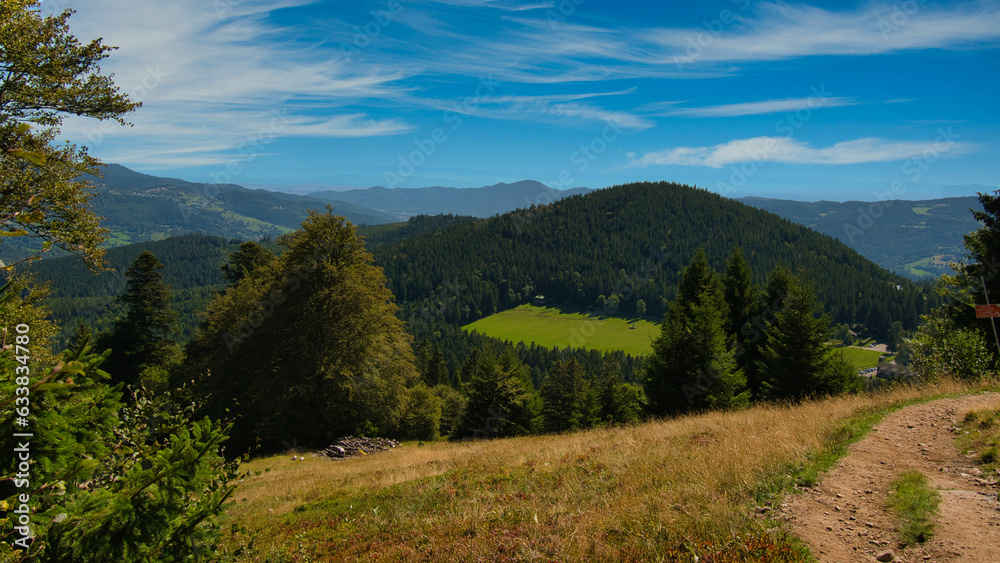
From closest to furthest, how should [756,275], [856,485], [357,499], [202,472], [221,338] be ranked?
[202,472] → [856,485] → [357,499] → [221,338] → [756,275]

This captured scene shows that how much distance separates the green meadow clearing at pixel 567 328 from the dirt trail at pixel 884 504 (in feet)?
402

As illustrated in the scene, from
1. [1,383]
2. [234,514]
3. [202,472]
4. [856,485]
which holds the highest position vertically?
[1,383]

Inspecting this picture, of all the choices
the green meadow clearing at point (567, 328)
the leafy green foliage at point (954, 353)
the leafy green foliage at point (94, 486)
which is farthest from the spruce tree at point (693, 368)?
the green meadow clearing at point (567, 328)

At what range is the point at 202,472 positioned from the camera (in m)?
3.41

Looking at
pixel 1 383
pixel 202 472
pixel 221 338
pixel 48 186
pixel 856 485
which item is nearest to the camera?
pixel 1 383

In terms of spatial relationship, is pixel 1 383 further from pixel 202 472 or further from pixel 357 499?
pixel 357 499

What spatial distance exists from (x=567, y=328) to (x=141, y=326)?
134 metres

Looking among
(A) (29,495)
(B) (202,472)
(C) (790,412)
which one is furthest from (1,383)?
(C) (790,412)

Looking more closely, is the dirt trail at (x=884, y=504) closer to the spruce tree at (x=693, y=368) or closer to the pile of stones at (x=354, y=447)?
the spruce tree at (x=693, y=368)

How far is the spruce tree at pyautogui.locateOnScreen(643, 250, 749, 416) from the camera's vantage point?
2097 cm

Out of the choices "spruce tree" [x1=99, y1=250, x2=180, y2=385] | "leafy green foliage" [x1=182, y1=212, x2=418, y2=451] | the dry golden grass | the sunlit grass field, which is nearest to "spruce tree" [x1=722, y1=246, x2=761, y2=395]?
the dry golden grass

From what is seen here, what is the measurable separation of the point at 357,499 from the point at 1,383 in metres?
8.92

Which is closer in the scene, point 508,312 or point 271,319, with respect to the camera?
point 271,319

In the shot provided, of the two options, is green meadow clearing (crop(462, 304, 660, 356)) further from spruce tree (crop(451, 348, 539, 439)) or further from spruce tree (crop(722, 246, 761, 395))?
spruce tree (crop(722, 246, 761, 395))
